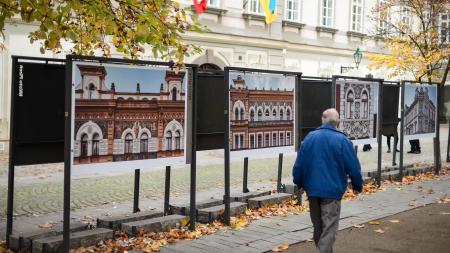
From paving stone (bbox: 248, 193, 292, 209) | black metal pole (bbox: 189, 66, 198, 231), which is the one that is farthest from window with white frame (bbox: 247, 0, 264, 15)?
black metal pole (bbox: 189, 66, 198, 231)

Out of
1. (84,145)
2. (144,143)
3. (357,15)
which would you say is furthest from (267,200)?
(357,15)

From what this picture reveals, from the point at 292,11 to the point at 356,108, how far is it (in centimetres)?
1716

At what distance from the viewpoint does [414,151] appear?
2069 centimetres

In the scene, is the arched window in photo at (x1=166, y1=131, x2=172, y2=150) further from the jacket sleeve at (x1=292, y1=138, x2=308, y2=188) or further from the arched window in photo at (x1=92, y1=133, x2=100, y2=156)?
the jacket sleeve at (x1=292, y1=138, x2=308, y2=188)

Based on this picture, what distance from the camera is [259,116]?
29.8 ft

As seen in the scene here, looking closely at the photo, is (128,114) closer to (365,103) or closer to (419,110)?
(365,103)

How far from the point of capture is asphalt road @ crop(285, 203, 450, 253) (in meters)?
6.99

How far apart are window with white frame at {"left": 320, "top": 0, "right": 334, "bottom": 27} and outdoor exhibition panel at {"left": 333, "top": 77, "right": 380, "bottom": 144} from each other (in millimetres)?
→ 18258

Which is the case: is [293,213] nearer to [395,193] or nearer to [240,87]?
Result: [240,87]

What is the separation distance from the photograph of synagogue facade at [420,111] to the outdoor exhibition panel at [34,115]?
8.58 metres

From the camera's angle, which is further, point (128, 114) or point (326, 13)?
point (326, 13)

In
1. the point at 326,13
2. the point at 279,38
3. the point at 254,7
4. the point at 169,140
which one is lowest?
the point at 169,140

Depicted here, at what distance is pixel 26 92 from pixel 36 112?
9.7 inches

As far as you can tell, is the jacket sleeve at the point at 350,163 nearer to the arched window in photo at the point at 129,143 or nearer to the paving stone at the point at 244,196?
the arched window in photo at the point at 129,143
